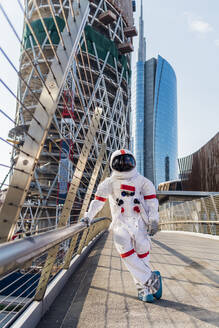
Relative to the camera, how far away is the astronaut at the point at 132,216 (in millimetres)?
2422

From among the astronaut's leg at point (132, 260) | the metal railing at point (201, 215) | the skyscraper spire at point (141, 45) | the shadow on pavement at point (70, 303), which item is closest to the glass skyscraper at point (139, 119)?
the skyscraper spire at point (141, 45)

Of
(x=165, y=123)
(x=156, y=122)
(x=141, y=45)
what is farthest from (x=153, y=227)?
(x=141, y=45)

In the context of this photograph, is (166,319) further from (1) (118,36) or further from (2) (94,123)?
(1) (118,36)

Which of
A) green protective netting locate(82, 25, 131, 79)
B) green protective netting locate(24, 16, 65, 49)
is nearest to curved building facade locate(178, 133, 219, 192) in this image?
green protective netting locate(82, 25, 131, 79)

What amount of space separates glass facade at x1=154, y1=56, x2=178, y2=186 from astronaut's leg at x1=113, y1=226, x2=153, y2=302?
275 ft

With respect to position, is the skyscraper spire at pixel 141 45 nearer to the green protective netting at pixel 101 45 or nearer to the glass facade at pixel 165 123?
the glass facade at pixel 165 123

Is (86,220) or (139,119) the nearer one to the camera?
(86,220)

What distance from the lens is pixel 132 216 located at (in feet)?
8.78

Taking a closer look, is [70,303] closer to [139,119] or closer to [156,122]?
[156,122]

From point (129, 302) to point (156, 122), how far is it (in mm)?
85866

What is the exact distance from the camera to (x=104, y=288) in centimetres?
267

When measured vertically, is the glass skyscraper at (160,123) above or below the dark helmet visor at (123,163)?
above

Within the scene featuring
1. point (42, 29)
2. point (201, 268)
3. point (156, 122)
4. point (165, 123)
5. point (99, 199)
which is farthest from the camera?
point (165, 123)

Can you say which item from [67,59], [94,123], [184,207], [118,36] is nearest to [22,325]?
[67,59]
